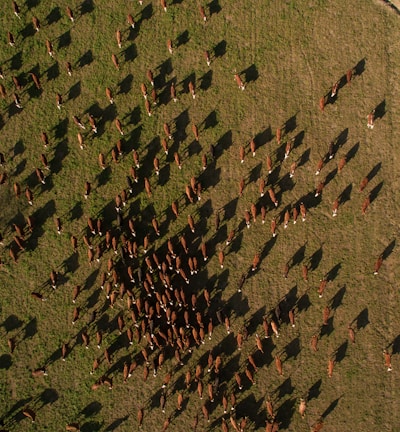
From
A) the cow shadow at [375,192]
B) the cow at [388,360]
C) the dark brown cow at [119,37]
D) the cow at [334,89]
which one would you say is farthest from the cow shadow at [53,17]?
the cow at [388,360]

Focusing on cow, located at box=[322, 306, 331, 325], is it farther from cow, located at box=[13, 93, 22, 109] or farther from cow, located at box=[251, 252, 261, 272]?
cow, located at box=[13, 93, 22, 109]

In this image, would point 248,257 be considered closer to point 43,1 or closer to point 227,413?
point 227,413

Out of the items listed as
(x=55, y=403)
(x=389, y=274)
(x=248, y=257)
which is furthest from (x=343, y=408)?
(x=55, y=403)

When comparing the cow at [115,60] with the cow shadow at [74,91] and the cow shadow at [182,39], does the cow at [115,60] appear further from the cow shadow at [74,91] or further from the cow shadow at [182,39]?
the cow shadow at [182,39]

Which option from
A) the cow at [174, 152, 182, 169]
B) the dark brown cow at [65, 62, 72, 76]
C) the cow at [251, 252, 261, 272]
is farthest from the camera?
the dark brown cow at [65, 62, 72, 76]

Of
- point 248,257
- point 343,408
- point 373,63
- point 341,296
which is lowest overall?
point 343,408

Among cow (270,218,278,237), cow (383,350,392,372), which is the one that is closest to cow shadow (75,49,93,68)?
cow (270,218,278,237)
